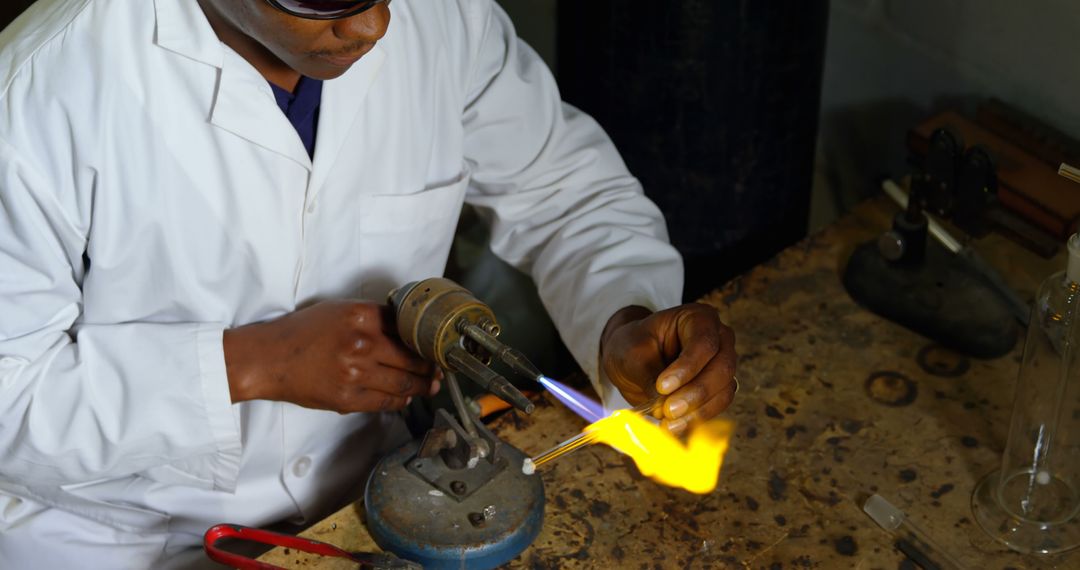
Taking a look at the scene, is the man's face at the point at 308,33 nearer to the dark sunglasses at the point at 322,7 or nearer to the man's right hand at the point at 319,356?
the dark sunglasses at the point at 322,7

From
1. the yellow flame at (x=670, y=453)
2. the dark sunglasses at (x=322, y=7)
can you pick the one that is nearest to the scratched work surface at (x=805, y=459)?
the yellow flame at (x=670, y=453)

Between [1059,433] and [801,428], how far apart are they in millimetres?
329

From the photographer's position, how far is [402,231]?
1.68 metres

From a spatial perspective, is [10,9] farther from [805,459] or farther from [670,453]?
[805,459]

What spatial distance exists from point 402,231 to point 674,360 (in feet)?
1.54

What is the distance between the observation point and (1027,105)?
6.91 feet

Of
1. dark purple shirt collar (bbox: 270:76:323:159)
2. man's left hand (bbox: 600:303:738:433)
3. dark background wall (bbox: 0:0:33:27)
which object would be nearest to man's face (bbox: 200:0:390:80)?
dark purple shirt collar (bbox: 270:76:323:159)

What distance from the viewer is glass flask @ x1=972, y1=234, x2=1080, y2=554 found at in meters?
1.43

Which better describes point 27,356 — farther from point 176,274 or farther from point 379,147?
point 379,147

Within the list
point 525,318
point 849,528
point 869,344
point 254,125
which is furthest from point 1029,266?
point 254,125

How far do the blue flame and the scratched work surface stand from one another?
0.03m

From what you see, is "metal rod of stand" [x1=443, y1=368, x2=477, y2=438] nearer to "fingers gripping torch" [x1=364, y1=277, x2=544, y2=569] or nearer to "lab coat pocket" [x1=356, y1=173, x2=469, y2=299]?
"fingers gripping torch" [x1=364, y1=277, x2=544, y2=569]

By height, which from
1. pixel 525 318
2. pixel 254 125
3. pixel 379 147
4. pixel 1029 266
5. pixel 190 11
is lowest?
pixel 525 318

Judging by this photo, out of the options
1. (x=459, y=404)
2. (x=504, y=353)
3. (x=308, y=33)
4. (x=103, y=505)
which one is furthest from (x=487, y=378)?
(x=103, y=505)
